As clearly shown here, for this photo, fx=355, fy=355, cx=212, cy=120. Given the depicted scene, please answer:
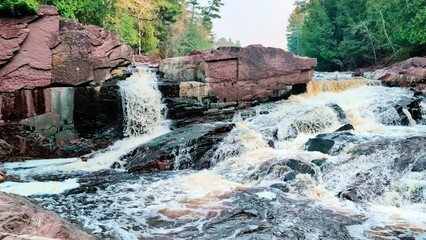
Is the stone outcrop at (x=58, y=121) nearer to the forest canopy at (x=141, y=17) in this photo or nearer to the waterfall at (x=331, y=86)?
the forest canopy at (x=141, y=17)

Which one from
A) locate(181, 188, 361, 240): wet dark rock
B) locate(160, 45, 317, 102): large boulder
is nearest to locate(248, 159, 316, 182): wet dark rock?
locate(181, 188, 361, 240): wet dark rock

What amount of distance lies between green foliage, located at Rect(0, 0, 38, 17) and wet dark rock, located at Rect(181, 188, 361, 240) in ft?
26.1

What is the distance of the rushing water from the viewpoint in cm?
527

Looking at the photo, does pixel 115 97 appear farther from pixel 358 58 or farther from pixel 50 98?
pixel 358 58

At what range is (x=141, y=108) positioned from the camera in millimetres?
12125

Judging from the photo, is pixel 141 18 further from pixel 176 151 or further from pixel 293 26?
pixel 293 26

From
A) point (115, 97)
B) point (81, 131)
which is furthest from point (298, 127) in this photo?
point (81, 131)

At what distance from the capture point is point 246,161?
28.5ft

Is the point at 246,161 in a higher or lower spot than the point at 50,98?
lower

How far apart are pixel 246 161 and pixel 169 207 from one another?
10.0ft

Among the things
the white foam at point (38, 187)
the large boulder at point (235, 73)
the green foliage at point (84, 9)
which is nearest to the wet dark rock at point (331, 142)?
the large boulder at point (235, 73)

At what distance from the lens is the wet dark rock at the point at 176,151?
8898mm

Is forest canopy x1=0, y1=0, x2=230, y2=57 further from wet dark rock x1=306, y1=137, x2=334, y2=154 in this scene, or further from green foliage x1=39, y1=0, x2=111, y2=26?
wet dark rock x1=306, y1=137, x2=334, y2=154

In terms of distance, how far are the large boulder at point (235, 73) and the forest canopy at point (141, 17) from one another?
161 inches
